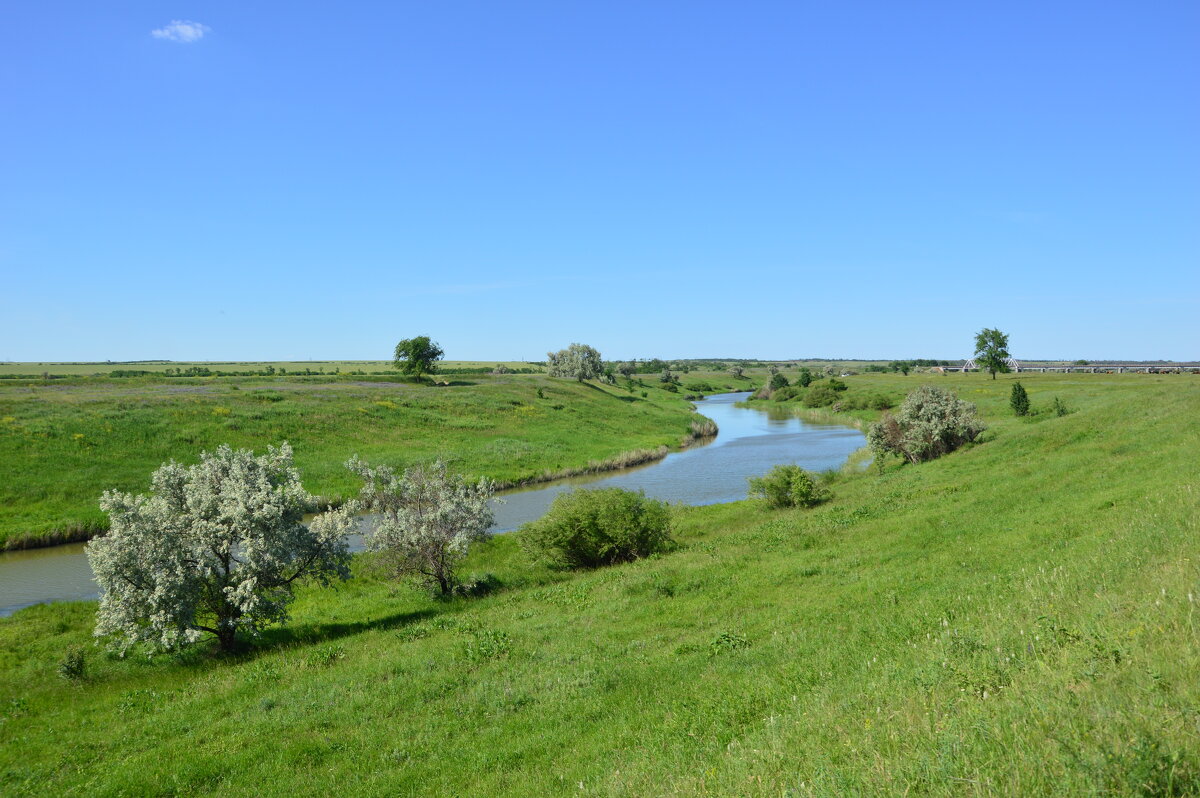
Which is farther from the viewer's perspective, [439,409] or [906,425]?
[439,409]

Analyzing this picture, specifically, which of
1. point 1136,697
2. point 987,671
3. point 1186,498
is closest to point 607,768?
point 987,671

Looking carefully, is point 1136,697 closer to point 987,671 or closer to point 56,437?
point 987,671

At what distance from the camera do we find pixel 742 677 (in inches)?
407

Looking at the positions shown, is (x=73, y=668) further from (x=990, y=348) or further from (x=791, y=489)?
(x=990, y=348)

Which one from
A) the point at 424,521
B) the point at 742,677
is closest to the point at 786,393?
the point at 424,521

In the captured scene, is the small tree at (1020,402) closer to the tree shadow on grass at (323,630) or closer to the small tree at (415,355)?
the tree shadow on grass at (323,630)

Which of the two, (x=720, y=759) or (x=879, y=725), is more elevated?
(x=879, y=725)

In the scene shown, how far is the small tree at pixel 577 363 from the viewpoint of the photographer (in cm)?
13400

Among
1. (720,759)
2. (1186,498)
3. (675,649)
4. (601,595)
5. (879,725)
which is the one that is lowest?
(601,595)

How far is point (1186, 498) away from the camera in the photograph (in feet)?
43.5

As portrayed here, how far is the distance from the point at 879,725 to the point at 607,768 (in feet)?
11.8

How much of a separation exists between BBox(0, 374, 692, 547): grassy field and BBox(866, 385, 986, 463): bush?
88.3ft

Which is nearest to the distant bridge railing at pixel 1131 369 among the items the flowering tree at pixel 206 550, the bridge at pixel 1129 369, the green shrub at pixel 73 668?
the bridge at pixel 1129 369

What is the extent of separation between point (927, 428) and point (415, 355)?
82332 mm
